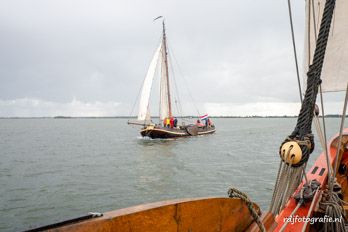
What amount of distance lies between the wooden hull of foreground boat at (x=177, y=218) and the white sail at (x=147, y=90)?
36.0 meters

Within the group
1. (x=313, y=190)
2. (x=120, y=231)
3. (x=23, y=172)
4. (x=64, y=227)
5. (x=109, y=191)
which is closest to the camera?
(x=64, y=227)

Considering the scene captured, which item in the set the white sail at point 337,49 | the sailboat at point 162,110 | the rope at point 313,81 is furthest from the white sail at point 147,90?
the rope at point 313,81

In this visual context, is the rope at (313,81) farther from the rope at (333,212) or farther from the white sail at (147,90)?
the white sail at (147,90)

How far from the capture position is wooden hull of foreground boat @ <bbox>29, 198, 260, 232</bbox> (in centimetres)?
204

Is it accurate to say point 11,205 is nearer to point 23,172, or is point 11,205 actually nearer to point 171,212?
point 23,172

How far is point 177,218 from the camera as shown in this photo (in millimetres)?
2305

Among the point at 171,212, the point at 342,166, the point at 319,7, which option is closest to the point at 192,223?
the point at 171,212

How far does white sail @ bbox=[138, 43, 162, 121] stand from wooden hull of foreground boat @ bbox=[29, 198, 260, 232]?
36025 millimetres

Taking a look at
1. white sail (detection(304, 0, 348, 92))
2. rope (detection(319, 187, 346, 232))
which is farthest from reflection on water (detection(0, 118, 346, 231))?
white sail (detection(304, 0, 348, 92))

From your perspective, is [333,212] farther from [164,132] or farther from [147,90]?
[147,90]

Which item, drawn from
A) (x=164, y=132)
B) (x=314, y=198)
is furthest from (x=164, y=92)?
(x=314, y=198)

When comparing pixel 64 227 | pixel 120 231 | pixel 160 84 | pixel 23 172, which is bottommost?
pixel 23 172

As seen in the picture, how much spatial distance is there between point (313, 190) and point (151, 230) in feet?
7.25

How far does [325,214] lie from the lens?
2971mm
